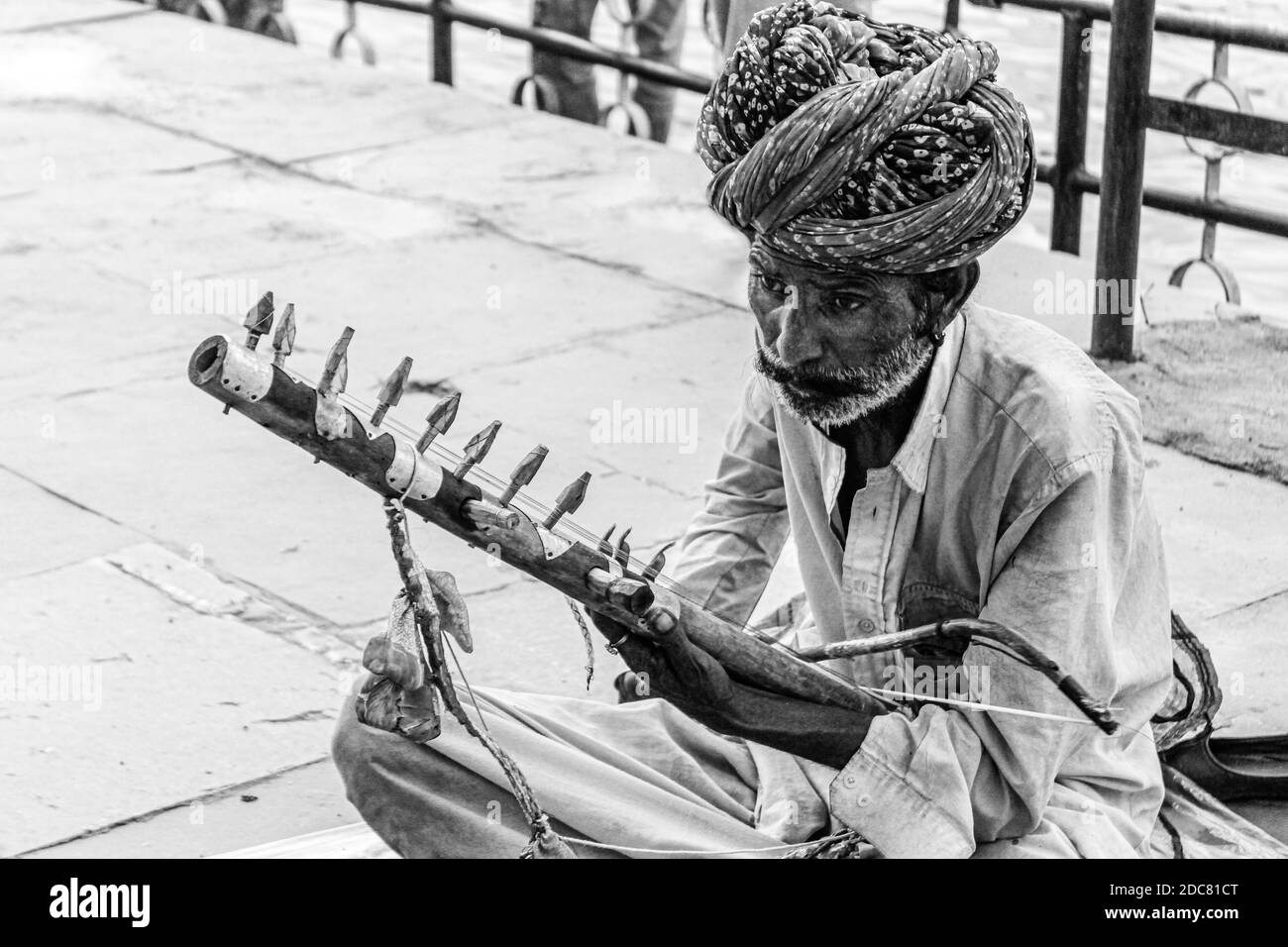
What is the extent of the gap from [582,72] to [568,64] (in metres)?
0.07

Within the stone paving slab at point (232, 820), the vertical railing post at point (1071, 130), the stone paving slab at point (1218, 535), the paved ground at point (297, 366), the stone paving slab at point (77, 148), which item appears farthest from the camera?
the stone paving slab at point (77, 148)

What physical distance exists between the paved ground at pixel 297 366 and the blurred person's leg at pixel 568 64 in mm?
429

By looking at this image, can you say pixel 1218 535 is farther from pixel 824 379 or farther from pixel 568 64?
pixel 568 64

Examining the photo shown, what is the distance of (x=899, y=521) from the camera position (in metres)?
2.75

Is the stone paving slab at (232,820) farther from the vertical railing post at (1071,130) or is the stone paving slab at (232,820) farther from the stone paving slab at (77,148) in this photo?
the stone paving slab at (77,148)

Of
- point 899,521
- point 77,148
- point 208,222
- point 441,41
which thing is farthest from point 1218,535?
point 441,41

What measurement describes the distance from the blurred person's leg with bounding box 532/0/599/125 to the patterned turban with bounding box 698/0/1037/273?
605 centimetres

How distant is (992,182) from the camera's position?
258 centimetres

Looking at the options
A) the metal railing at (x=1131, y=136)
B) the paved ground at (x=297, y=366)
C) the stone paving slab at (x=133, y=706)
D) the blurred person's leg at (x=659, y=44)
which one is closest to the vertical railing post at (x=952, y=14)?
the metal railing at (x=1131, y=136)

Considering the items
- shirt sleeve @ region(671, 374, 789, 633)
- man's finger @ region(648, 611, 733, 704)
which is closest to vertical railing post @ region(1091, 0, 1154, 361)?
shirt sleeve @ region(671, 374, 789, 633)

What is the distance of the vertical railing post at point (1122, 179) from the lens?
5.63m

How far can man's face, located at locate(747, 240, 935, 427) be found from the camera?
2594 mm

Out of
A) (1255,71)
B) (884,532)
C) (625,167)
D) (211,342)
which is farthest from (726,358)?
(1255,71)
